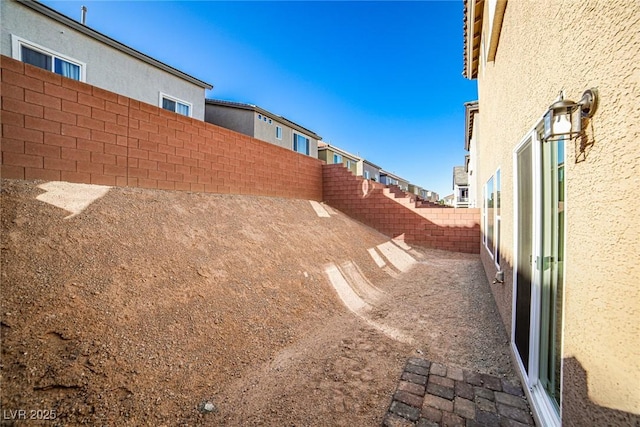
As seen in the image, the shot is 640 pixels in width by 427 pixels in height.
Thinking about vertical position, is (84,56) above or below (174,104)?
above

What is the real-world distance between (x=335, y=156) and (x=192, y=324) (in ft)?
74.2

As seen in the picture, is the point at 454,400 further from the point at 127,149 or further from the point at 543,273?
the point at 127,149

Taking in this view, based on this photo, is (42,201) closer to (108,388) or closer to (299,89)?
(108,388)

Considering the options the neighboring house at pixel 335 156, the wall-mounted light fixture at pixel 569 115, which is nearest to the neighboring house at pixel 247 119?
the neighboring house at pixel 335 156

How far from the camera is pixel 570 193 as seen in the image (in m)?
1.64

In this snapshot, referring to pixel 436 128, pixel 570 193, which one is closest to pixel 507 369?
pixel 570 193

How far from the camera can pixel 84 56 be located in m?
8.68

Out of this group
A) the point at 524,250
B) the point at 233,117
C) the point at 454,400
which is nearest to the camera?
the point at 454,400

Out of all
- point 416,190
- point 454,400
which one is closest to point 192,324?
point 454,400

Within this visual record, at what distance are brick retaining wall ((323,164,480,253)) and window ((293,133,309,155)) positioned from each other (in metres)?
7.14

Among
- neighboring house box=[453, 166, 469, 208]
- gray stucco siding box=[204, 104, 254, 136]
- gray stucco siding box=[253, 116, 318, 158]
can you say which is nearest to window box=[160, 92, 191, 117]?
gray stucco siding box=[204, 104, 254, 136]

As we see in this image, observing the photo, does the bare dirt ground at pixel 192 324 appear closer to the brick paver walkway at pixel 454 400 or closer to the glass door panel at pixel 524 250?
the brick paver walkway at pixel 454 400

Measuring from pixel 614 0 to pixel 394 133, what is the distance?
27.2 metres

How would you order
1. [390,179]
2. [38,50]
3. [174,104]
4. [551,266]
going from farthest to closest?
[390,179]
[174,104]
[38,50]
[551,266]
